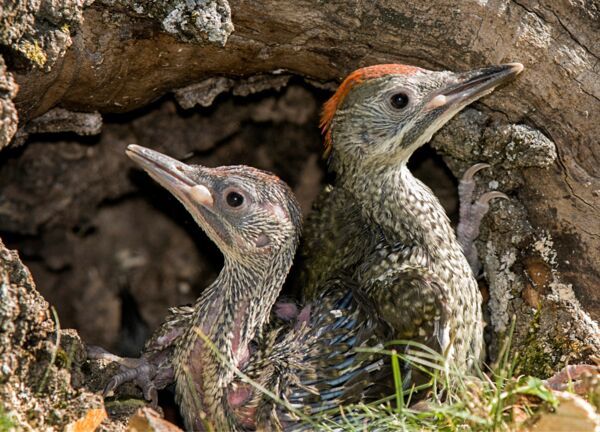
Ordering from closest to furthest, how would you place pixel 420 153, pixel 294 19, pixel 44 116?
1. pixel 294 19
2. pixel 44 116
3. pixel 420 153

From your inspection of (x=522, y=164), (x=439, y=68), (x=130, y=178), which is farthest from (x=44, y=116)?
(x=522, y=164)

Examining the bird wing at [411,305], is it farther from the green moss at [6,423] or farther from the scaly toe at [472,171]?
the green moss at [6,423]

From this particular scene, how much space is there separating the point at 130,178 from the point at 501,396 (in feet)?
10.1

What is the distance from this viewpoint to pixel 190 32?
4.12m

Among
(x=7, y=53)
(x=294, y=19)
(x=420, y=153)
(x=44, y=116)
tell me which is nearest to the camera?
(x=7, y=53)

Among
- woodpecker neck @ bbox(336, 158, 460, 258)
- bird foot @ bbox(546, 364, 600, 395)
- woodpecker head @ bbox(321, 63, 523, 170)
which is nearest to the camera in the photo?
→ bird foot @ bbox(546, 364, 600, 395)

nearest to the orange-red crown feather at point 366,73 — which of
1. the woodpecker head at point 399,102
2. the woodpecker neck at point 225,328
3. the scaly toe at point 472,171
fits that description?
the woodpecker head at point 399,102

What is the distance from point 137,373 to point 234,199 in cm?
98

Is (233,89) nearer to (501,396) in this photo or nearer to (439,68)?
(439,68)

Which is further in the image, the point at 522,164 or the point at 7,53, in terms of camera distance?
the point at 522,164

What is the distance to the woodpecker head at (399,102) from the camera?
420 cm

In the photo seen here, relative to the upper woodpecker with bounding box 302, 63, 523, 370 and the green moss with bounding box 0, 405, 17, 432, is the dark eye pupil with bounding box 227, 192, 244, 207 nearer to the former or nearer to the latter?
the upper woodpecker with bounding box 302, 63, 523, 370

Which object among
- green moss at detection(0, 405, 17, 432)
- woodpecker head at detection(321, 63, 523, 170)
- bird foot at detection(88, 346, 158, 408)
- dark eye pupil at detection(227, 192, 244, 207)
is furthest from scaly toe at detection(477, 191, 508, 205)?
green moss at detection(0, 405, 17, 432)

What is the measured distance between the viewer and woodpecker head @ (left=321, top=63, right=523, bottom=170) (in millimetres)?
4203
